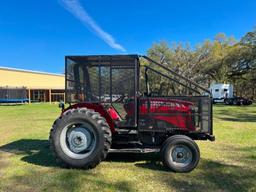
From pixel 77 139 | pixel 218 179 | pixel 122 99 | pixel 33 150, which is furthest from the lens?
pixel 33 150

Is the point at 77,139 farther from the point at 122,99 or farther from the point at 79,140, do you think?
the point at 122,99

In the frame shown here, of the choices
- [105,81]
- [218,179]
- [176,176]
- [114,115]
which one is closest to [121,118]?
[114,115]

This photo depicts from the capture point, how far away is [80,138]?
208 inches

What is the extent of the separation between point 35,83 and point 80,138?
129 feet

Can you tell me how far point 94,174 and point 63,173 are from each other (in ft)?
1.89

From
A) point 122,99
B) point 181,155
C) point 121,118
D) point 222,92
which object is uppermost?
point 222,92

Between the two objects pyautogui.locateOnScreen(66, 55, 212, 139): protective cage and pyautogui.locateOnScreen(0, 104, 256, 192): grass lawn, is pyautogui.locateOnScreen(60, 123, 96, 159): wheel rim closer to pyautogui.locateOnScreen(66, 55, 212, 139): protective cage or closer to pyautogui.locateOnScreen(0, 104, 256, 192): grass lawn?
pyautogui.locateOnScreen(0, 104, 256, 192): grass lawn

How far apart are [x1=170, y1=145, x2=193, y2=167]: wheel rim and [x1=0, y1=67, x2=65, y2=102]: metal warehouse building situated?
1333 inches

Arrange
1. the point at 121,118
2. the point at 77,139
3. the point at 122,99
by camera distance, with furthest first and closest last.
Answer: the point at 121,118 → the point at 122,99 → the point at 77,139

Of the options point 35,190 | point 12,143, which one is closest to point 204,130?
point 35,190

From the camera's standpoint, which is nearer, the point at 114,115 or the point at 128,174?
the point at 128,174

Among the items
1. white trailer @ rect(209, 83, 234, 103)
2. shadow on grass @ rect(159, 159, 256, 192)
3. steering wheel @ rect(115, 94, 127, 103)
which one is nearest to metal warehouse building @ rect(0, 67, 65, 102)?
white trailer @ rect(209, 83, 234, 103)

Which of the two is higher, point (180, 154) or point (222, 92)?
point (222, 92)

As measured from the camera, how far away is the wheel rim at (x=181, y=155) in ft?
16.5
